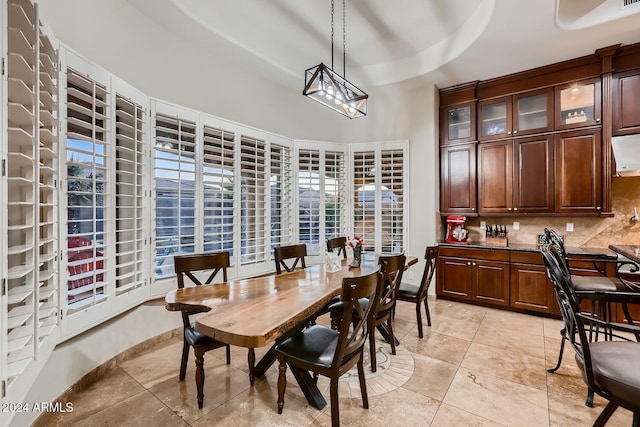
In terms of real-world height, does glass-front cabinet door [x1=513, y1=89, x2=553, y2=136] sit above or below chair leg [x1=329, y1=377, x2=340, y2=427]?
above

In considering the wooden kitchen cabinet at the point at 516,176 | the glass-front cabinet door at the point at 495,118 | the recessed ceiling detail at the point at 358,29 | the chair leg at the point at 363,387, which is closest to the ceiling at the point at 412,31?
the recessed ceiling detail at the point at 358,29

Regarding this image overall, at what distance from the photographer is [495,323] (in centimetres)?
347


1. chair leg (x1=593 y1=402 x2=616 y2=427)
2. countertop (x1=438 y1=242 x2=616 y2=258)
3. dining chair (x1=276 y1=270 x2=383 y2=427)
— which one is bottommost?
chair leg (x1=593 y1=402 x2=616 y2=427)

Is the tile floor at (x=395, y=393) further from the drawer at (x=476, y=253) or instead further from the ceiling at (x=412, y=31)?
the ceiling at (x=412, y=31)

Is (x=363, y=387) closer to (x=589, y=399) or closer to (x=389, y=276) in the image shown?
(x=389, y=276)

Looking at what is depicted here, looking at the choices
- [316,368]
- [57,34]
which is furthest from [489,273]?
[57,34]

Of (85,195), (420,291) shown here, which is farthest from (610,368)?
(85,195)

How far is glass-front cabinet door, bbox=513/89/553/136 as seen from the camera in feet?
12.5

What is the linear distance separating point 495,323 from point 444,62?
333 cm

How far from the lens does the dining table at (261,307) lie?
1408mm

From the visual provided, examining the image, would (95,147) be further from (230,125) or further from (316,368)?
(316,368)

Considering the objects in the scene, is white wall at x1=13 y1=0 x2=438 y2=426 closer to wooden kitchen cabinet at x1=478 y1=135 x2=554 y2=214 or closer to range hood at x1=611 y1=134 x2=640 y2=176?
wooden kitchen cabinet at x1=478 y1=135 x2=554 y2=214

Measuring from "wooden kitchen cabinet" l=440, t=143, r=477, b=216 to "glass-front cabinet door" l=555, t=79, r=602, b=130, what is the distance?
3.41 feet

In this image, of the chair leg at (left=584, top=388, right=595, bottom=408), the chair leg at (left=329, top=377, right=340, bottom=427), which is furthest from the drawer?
the chair leg at (left=329, top=377, right=340, bottom=427)
